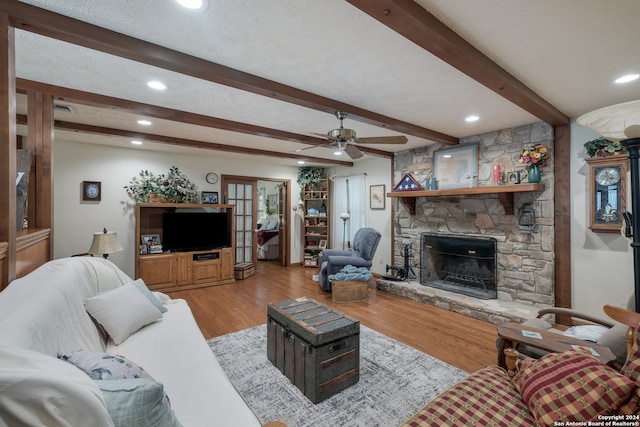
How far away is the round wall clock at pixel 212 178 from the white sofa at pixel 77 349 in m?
3.34

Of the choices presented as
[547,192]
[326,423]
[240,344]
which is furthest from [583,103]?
[240,344]

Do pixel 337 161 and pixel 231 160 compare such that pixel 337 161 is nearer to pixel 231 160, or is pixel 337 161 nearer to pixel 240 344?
pixel 231 160

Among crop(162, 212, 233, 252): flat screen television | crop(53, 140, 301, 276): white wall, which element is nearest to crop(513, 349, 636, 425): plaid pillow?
A: crop(162, 212, 233, 252): flat screen television

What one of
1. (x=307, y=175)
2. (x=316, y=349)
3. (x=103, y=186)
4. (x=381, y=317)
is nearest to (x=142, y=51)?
(x=316, y=349)

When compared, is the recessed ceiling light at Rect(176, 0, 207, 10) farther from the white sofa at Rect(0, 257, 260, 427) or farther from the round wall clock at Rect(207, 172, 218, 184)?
the round wall clock at Rect(207, 172, 218, 184)

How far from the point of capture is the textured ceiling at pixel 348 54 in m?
1.50

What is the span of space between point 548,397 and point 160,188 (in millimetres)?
5305

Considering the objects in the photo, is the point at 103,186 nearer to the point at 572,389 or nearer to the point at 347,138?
the point at 347,138

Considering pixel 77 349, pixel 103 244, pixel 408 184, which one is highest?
pixel 408 184

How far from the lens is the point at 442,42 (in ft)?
5.24

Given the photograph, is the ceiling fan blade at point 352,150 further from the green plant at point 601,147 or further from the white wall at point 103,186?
the white wall at point 103,186

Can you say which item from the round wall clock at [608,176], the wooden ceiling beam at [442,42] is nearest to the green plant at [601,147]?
the round wall clock at [608,176]

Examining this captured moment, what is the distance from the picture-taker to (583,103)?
277 cm

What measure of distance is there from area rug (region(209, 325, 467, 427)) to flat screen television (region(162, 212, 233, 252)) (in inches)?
98.4
